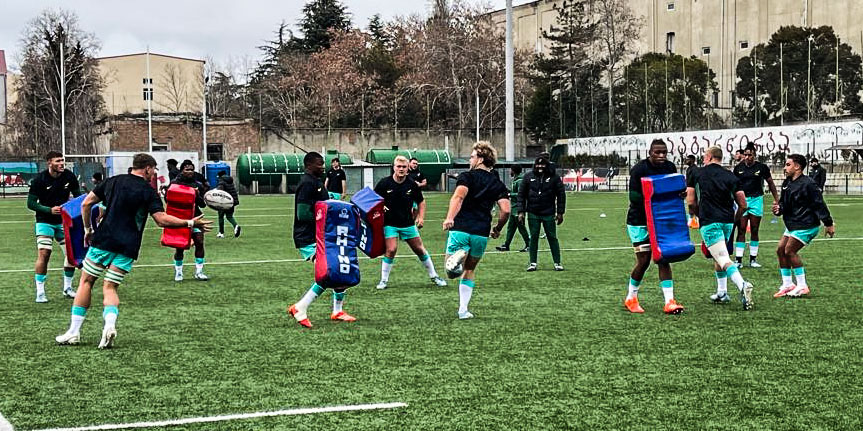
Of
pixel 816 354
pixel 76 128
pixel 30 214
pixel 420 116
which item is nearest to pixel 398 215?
pixel 816 354

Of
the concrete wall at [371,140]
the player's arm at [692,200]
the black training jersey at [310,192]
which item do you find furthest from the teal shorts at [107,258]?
the concrete wall at [371,140]

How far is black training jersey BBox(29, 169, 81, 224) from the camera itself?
12633mm

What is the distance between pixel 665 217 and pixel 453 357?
10.7 ft

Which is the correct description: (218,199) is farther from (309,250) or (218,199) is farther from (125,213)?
(125,213)

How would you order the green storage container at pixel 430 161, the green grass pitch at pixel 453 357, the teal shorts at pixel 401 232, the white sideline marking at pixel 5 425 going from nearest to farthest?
the white sideline marking at pixel 5 425
the green grass pitch at pixel 453 357
the teal shorts at pixel 401 232
the green storage container at pixel 430 161

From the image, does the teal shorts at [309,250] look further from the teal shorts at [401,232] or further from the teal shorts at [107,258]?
the teal shorts at [401,232]

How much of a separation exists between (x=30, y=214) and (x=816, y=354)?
31.3 metres

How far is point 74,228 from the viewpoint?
11797 millimetres

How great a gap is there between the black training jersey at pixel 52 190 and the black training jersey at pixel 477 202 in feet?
17.4

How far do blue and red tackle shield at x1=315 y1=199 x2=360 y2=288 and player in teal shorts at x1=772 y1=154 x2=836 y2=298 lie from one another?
18.1 feet

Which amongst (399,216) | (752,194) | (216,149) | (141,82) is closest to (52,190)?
(399,216)

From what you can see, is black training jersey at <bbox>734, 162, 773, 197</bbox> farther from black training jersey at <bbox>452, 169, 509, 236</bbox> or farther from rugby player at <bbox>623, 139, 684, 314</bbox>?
black training jersey at <bbox>452, 169, 509, 236</bbox>

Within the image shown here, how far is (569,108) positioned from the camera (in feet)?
256

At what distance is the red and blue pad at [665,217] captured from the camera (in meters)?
10.6
